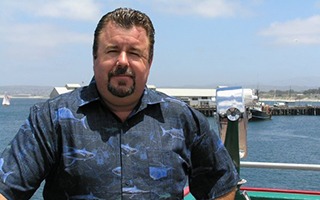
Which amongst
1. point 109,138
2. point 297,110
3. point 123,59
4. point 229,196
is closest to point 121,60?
point 123,59

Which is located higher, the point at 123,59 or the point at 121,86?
the point at 123,59

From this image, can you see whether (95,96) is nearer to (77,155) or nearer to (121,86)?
(121,86)

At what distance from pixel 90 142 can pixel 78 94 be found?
23 centimetres

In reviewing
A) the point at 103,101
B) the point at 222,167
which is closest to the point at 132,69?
the point at 103,101

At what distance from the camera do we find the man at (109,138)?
174 centimetres

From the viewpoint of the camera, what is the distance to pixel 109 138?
1807 millimetres

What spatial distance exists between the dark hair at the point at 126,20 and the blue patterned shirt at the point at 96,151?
21 centimetres

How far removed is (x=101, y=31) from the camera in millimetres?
1812

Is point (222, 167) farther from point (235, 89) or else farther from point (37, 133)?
point (235, 89)

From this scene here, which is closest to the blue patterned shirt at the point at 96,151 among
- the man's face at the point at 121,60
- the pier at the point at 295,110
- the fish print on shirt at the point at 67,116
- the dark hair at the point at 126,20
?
the fish print on shirt at the point at 67,116

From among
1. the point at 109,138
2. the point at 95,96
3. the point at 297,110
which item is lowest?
the point at 297,110

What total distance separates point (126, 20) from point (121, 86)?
255 mm

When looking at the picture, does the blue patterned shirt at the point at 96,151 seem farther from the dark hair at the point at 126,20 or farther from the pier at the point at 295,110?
the pier at the point at 295,110

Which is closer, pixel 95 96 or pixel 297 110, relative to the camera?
pixel 95 96
